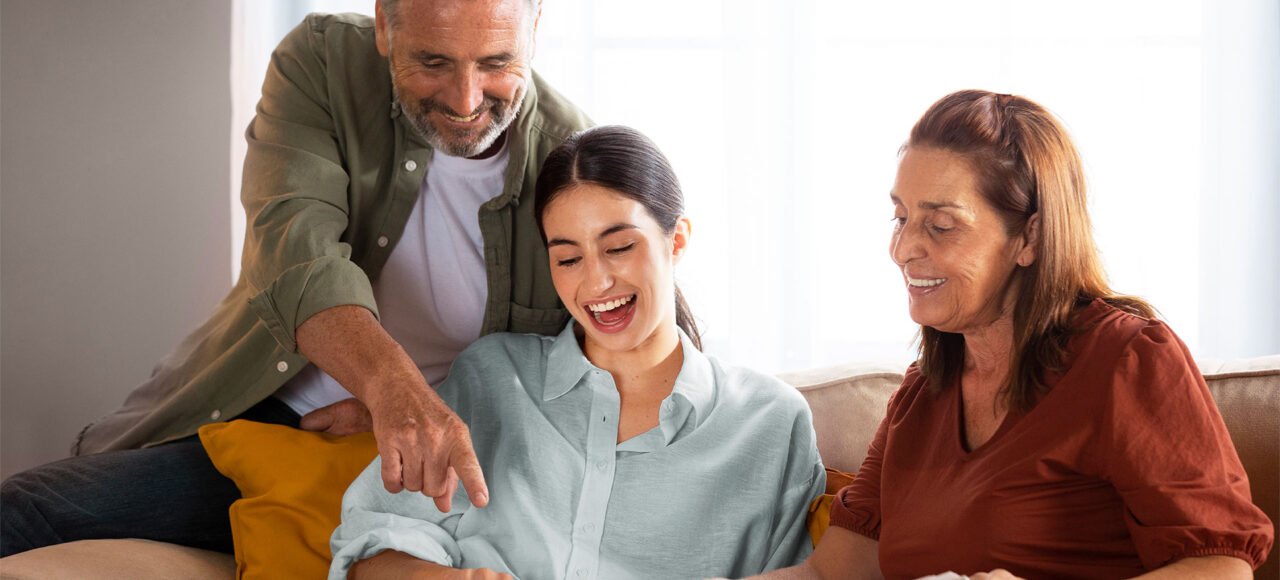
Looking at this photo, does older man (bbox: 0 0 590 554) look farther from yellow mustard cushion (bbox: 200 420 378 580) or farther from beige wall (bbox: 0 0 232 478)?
beige wall (bbox: 0 0 232 478)

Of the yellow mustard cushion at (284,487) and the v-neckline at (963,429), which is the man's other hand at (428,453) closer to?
the yellow mustard cushion at (284,487)

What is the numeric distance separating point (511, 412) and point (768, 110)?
1.67m

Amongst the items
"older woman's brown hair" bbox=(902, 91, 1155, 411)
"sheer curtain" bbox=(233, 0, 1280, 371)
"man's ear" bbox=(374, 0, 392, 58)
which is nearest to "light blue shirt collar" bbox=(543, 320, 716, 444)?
"older woman's brown hair" bbox=(902, 91, 1155, 411)

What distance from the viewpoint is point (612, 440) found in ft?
5.69

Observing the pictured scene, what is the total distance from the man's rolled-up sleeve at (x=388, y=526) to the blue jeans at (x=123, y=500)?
357 mm

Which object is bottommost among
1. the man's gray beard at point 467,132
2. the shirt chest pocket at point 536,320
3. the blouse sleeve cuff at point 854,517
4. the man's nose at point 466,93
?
the blouse sleeve cuff at point 854,517

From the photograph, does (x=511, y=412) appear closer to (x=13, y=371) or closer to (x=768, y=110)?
(x=768, y=110)

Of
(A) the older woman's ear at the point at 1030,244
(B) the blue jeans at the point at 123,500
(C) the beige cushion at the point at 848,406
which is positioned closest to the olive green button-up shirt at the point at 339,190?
(B) the blue jeans at the point at 123,500

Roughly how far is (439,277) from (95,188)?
5.19 feet

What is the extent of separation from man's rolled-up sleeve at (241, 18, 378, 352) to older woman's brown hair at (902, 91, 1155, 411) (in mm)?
923

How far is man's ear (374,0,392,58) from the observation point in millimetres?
1979

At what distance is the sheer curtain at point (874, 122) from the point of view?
3.14m

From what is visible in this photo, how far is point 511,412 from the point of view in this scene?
177cm

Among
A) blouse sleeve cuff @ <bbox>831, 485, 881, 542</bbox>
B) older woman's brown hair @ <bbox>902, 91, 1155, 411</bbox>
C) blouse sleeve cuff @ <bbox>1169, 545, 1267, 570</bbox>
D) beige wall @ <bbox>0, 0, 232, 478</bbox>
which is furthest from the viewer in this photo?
beige wall @ <bbox>0, 0, 232, 478</bbox>
